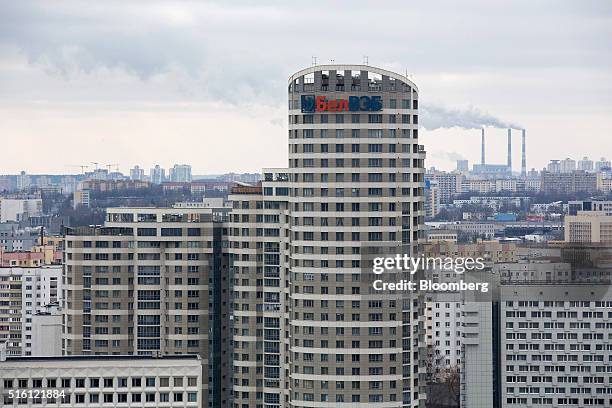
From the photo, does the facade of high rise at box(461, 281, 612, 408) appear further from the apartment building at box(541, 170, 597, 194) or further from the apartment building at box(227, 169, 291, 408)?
the apartment building at box(541, 170, 597, 194)

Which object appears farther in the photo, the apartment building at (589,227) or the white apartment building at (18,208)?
the white apartment building at (18,208)

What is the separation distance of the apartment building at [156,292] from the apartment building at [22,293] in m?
20.1

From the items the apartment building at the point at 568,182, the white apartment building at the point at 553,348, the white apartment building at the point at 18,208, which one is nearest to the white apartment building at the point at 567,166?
the apartment building at the point at 568,182

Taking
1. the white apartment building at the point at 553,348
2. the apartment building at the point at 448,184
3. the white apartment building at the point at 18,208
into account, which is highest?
the apartment building at the point at 448,184

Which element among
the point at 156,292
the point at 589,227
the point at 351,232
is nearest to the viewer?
the point at 351,232

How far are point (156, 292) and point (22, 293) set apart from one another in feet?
78.2

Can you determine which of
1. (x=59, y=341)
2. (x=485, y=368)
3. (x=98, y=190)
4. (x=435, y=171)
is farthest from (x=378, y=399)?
(x=435, y=171)

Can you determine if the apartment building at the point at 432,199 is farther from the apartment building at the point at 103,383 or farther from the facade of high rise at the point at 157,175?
the apartment building at the point at 103,383

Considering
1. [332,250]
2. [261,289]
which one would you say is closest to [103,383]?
[332,250]

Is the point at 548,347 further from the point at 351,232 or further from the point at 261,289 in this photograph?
the point at 351,232

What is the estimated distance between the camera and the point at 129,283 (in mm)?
40000

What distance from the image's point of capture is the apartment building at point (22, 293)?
61.0 meters

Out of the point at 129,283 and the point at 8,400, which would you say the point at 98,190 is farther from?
the point at 8,400

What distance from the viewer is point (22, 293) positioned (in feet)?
206
